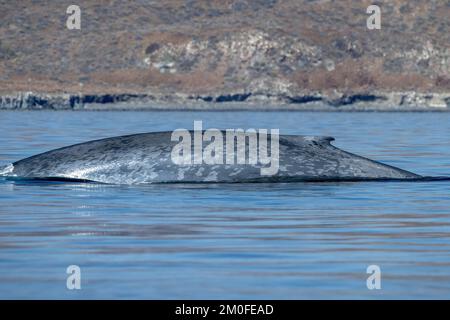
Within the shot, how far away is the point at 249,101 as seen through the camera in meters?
141

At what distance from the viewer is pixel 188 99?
462ft

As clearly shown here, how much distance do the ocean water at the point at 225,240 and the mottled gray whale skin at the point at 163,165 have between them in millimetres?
239

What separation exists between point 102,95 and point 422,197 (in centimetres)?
11818

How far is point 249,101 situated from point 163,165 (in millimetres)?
119618

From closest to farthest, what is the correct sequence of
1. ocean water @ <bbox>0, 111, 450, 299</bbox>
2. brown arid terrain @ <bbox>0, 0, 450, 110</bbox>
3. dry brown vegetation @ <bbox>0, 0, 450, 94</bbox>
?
ocean water @ <bbox>0, 111, 450, 299</bbox> < brown arid terrain @ <bbox>0, 0, 450, 110</bbox> < dry brown vegetation @ <bbox>0, 0, 450, 94</bbox>

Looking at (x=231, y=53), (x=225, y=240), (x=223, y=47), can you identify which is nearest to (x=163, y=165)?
(x=225, y=240)

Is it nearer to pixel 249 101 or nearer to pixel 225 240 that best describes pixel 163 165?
pixel 225 240

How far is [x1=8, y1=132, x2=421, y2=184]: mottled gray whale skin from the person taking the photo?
21.9m

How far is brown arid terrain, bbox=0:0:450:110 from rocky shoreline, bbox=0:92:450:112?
0.17m

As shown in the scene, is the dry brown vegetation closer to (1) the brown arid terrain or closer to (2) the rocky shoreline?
(1) the brown arid terrain

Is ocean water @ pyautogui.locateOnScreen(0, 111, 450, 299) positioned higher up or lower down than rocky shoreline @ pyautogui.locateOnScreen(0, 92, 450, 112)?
higher up

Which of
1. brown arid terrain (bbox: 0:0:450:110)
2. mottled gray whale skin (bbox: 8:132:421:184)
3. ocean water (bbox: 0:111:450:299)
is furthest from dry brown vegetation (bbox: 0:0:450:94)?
ocean water (bbox: 0:111:450:299)

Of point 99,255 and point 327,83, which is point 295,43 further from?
point 99,255
